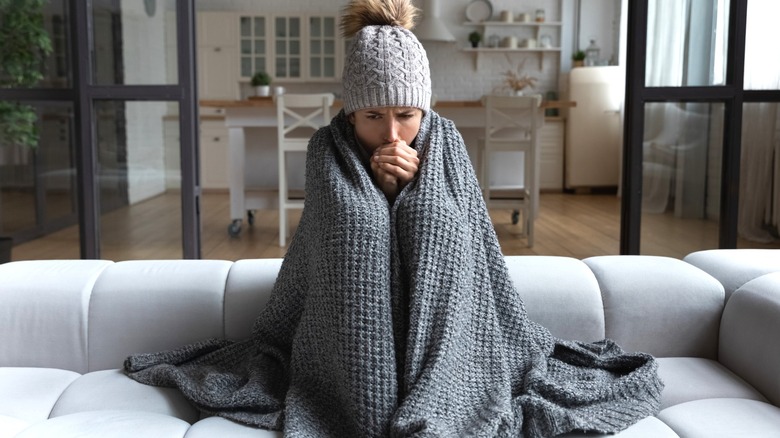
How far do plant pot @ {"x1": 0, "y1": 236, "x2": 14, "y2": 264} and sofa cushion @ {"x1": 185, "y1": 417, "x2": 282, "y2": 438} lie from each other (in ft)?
7.48

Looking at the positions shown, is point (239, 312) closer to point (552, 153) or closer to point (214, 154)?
point (214, 154)

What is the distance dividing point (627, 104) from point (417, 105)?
5.83ft

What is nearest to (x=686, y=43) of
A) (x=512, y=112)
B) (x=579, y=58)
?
(x=512, y=112)

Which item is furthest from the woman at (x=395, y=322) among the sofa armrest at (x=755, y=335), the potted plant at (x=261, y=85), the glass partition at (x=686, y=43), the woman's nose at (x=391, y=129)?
the potted plant at (x=261, y=85)

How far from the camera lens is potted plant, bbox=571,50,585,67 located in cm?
812

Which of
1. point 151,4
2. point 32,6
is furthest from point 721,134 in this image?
point 32,6

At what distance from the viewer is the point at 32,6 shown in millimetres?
3193

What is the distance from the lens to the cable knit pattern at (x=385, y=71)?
58.9 inches

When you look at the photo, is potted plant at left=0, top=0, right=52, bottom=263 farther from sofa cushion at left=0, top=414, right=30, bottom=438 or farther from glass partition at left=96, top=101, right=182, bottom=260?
sofa cushion at left=0, top=414, right=30, bottom=438

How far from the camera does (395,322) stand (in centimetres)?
140

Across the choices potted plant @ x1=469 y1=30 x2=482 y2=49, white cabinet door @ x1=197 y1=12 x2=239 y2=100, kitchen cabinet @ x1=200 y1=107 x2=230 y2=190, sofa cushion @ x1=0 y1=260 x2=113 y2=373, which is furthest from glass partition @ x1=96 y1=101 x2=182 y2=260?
potted plant @ x1=469 y1=30 x2=482 y2=49

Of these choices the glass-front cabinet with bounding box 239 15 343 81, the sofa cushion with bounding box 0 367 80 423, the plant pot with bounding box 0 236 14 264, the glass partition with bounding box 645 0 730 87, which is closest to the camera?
the sofa cushion with bounding box 0 367 80 423

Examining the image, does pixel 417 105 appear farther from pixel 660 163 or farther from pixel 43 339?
pixel 660 163

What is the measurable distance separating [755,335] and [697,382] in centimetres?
15
